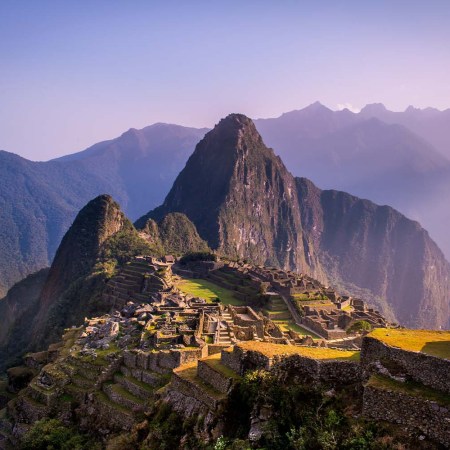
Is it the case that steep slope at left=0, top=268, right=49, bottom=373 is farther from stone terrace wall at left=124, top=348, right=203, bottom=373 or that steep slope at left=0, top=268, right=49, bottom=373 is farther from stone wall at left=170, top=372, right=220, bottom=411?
stone wall at left=170, top=372, right=220, bottom=411

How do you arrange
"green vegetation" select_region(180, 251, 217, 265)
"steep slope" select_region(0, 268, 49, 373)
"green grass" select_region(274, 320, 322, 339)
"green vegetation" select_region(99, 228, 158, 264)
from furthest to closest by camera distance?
1. "green vegetation" select_region(180, 251, 217, 265)
2. "green vegetation" select_region(99, 228, 158, 264)
3. "steep slope" select_region(0, 268, 49, 373)
4. "green grass" select_region(274, 320, 322, 339)

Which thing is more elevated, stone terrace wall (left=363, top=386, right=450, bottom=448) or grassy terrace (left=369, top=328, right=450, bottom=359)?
grassy terrace (left=369, top=328, right=450, bottom=359)

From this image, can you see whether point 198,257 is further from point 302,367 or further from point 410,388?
point 410,388

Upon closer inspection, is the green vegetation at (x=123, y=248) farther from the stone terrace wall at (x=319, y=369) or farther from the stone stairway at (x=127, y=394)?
the stone terrace wall at (x=319, y=369)

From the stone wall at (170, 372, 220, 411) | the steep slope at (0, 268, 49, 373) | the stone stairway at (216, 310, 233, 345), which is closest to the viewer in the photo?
the stone wall at (170, 372, 220, 411)

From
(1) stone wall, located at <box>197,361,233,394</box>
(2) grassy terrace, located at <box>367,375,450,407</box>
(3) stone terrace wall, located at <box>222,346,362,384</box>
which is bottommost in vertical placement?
(1) stone wall, located at <box>197,361,233,394</box>

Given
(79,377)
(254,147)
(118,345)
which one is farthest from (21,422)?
(254,147)

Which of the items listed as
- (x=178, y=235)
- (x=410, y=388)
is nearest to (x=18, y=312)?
(x=178, y=235)

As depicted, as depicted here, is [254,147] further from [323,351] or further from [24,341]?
[323,351]

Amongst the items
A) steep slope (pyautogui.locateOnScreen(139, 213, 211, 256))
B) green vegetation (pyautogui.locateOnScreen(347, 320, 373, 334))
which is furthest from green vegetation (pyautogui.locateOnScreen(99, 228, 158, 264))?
green vegetation (pyautogui.locateOnScreen(347, 320, 373, 334))
